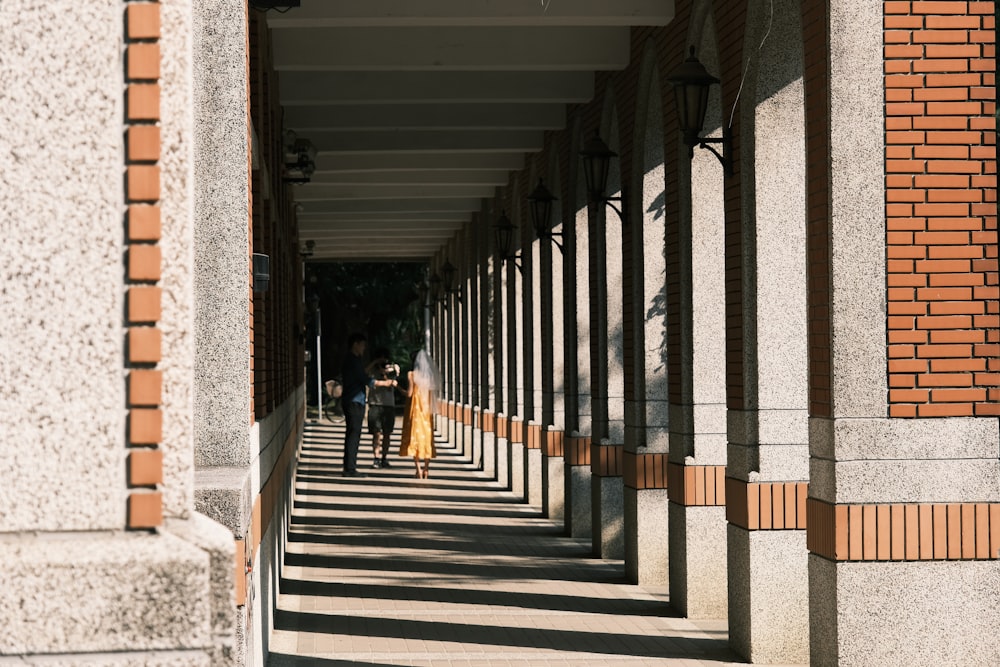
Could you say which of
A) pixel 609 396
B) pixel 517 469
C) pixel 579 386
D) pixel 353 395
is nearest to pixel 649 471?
pixel 609 396

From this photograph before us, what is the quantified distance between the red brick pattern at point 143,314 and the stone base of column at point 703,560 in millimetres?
7595

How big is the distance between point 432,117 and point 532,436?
4664 millimetres

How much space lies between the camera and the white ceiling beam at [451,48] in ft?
41.8

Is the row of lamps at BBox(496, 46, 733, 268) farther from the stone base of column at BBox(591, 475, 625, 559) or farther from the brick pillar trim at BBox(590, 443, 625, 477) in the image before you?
the stone base of column at BBox(591, 475, 625, 559)

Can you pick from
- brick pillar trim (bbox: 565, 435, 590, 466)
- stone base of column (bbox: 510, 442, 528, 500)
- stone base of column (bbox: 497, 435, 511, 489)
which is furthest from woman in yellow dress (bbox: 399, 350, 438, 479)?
brick pillar trim (bbox: 565, 435, 590, 466)

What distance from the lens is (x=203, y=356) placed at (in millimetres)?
6539

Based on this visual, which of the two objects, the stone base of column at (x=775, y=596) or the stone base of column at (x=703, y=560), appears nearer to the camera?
the stone base of column at (x=775, y=596)

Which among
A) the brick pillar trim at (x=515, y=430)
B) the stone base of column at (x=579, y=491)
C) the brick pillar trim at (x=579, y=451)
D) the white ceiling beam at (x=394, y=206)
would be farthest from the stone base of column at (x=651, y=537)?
the white ceiling beam at (x=394, y=206)

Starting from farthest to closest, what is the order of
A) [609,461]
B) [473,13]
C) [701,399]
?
[609,461], [473,13], [701,399]

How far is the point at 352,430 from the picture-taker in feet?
76.2

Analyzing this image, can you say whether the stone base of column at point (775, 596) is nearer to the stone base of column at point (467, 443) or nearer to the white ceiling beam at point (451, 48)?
the white ceiling beam at point (451, 48)

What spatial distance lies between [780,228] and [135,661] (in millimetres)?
6670

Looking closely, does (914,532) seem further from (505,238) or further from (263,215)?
(505,238)

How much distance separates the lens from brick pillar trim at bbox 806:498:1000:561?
7277 millimetres
